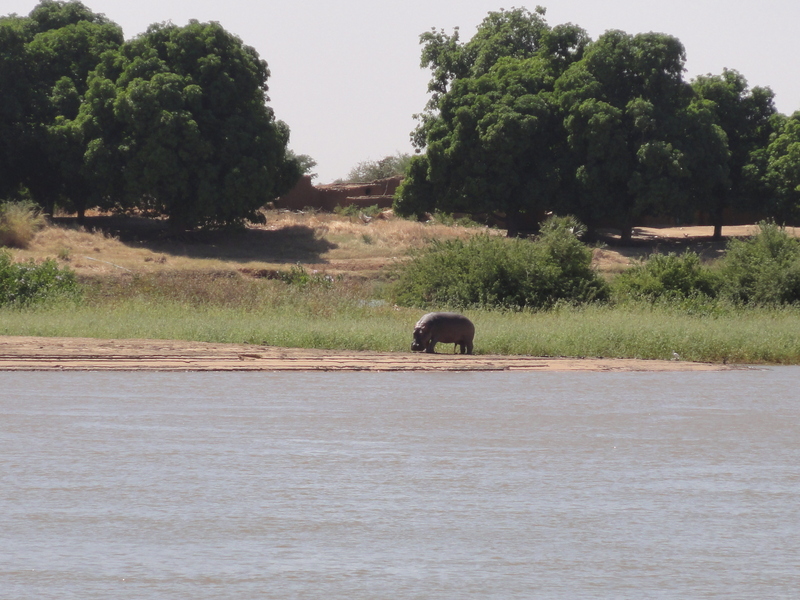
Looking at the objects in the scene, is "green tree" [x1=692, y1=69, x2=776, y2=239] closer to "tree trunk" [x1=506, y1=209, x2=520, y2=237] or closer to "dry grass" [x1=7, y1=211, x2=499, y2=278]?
"tree trunk" [x1=506, y1=209, x2=520, y2=237]

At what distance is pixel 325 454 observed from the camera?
326 inches

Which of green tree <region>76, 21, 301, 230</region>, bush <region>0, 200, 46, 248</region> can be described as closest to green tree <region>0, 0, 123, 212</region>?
green tree <region>76, 21, 301, 230</region>

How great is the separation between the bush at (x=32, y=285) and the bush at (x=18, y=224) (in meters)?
9.27

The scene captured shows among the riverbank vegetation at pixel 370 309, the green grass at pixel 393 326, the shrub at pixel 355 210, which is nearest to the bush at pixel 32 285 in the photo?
the riverbank vegetation at pixel 370 309

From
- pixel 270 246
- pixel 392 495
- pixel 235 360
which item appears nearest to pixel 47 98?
pixel 270 246

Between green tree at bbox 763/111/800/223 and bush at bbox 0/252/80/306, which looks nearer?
bush at bbox 0/252/80/306

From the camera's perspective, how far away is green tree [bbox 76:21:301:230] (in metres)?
36.6

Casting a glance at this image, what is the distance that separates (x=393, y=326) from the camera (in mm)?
18328

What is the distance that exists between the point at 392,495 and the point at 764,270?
66.8ft

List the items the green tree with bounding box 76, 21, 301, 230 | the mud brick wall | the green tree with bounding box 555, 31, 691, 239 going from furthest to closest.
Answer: the mud brick wall
the green tree with bounding box 555, 31, 691, 239
the green tree with bounding box 76, 21, 301, 230

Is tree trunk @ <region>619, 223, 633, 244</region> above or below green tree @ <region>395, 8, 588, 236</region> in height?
below

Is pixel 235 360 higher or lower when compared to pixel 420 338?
lower

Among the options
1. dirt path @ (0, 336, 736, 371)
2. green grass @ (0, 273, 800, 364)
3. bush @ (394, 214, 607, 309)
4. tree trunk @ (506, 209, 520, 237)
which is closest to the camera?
dirt path @ (0, 336, 736, 371)

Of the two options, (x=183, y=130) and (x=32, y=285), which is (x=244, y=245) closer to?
(x=183, y=130)
